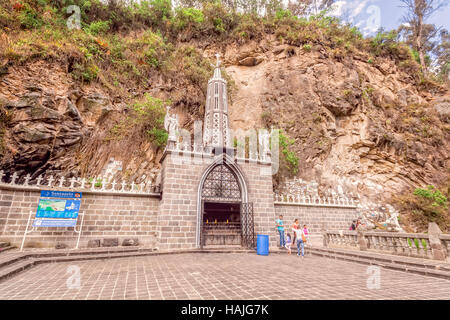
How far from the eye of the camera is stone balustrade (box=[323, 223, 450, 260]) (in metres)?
6.92

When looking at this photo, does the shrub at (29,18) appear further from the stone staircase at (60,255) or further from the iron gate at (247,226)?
the iron gate at (247,226)

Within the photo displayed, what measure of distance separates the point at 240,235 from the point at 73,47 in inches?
678

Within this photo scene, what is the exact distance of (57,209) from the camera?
27.5ft

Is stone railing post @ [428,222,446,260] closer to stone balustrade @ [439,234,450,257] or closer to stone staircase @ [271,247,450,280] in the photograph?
stone balustrade @ [439,234,450,257]

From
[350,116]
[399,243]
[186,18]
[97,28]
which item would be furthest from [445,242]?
[186,18]

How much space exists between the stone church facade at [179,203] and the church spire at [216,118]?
7 centimetres

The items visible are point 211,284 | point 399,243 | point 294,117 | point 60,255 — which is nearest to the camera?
point 211,284

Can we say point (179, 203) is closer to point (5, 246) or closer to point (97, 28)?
point (5, 246)

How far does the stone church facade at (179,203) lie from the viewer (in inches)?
355

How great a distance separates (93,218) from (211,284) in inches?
327

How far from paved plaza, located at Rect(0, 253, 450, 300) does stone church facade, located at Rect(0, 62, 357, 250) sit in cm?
409

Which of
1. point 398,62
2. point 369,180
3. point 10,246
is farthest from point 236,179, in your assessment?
point 398,62

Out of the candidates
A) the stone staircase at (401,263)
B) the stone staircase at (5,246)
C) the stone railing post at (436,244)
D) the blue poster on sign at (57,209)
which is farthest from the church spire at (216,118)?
the stone staircase at (5,246)

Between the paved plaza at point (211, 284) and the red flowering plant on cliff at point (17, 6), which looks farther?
the red flowering plant on cliff at point (17, 6)
